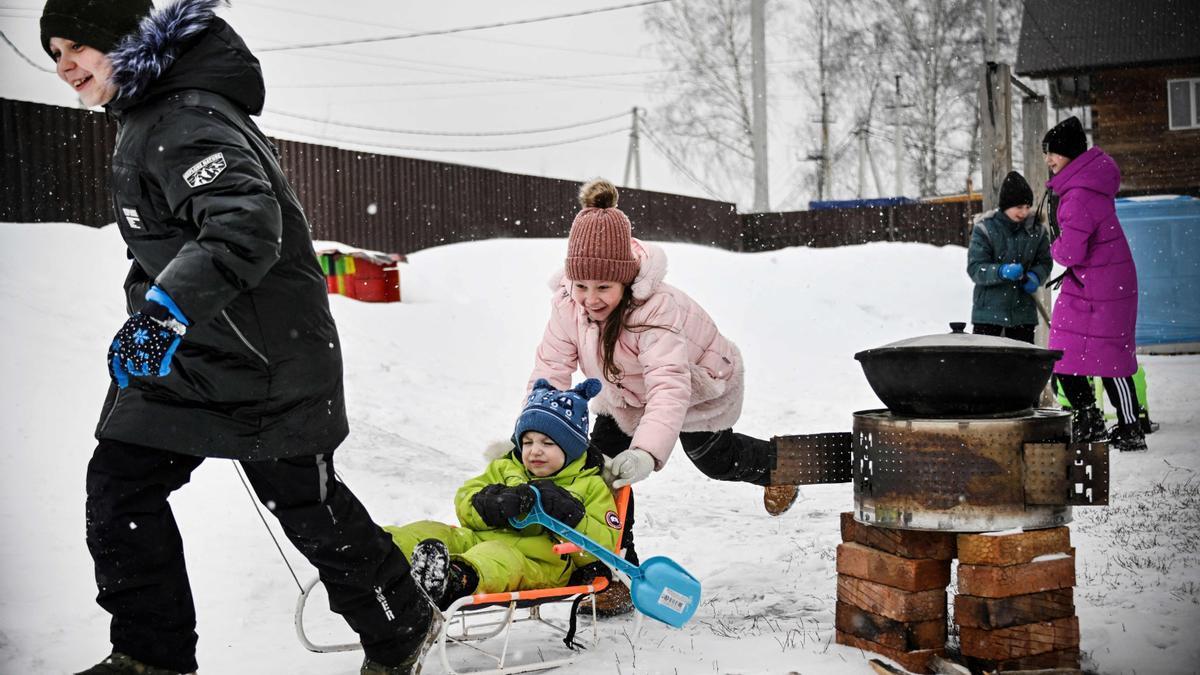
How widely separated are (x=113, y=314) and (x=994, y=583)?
20.8ft

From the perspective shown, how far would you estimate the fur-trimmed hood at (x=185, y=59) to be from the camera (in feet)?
8.54

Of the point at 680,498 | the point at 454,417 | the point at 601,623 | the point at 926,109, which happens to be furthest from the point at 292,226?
the point at 926,109

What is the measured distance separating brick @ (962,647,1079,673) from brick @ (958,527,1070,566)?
26 centimetres

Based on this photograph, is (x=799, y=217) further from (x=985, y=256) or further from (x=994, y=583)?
(x=994, y=583)

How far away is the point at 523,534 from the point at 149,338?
4.83ft

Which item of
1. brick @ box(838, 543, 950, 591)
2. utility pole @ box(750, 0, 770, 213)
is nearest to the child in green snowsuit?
brick @ box(838, 543, 950, 591)

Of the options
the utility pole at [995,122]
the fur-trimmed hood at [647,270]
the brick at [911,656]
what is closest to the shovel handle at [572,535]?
the brick at [911,656]

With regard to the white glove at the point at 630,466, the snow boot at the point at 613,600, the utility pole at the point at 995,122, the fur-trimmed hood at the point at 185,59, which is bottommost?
the snow boot at the point at 613,600

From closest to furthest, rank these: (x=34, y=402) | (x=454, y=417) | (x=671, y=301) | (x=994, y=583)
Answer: (x=994, y=583), (x=671, y=301), (x=34, y=402), (x=454, y=417)

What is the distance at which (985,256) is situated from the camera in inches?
289

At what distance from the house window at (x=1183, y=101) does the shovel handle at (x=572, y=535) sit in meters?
24.3

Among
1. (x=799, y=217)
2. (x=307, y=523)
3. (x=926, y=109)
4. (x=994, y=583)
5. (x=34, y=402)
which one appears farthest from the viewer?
(x=926, y=109)

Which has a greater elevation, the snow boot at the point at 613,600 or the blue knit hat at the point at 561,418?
the blue knit hat at the point at 561,418

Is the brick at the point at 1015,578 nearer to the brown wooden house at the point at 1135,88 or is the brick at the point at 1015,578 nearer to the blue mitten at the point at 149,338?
the blue mitten at the point at 149,338
